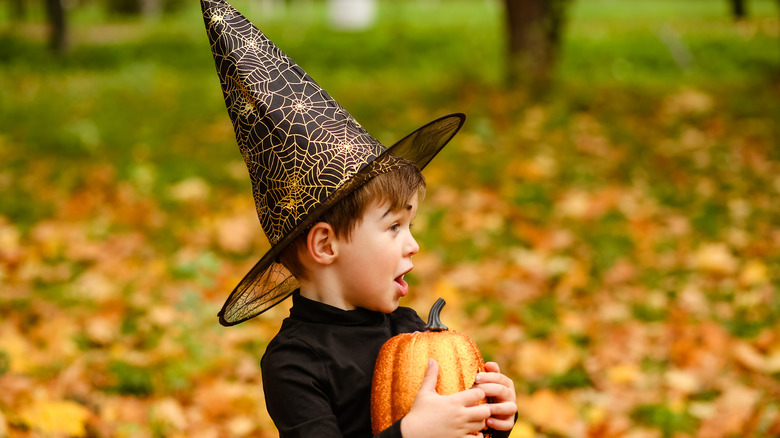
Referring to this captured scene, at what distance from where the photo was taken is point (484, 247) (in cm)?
540

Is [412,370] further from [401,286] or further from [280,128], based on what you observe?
[280,128]

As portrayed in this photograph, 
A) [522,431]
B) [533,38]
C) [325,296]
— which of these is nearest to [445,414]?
[325,296]

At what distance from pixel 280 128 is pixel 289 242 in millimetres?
257

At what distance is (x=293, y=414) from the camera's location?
67.2 inches

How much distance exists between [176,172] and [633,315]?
156 inches

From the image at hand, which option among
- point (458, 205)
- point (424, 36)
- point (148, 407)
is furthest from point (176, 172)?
point (424, 36)

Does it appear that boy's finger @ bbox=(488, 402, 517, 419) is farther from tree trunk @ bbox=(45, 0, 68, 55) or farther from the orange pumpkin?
tree trunk @ bbox=(45, 0, 68, 55)

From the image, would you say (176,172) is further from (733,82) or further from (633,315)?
(733,82)

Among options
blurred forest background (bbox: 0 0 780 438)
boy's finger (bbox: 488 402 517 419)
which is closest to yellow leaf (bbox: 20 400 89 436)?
blurred forest background (bbox: 0 0 780 438)

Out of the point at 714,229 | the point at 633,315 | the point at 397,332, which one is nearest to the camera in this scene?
the point at 397,332

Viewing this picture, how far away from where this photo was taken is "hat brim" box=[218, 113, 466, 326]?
169 centimetres

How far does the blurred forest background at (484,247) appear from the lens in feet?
11.5

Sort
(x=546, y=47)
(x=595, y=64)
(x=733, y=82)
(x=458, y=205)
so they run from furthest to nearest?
1. (x=595, y=64)
2. (x=733, y=82)
3. (x=546, y=47)
4. (x=458, y=205)

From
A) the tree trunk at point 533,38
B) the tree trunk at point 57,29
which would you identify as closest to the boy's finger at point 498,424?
the tree trunk at point 533,38
